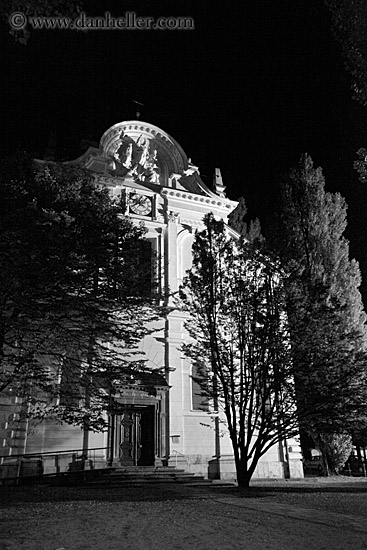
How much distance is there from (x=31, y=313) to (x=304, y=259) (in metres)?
18.2

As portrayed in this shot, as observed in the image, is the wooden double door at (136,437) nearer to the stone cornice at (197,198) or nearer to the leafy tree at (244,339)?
the leafy tree at (244,339)

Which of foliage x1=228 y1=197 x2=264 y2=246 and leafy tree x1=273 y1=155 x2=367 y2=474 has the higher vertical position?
foliage x1=228 y1=197 x2=264 y2=246

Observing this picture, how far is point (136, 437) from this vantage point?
2009 cm

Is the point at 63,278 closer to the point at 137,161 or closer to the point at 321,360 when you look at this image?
the point at 321,360

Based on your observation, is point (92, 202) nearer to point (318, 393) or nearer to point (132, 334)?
point (132, 334)

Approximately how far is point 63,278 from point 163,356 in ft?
31.1

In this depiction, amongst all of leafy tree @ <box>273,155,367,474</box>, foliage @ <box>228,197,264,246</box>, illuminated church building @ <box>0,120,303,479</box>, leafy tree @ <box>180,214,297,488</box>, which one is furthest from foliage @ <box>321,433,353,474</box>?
foliage @ <box>228,197,264,246</box>

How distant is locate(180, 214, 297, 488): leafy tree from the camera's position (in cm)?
1477

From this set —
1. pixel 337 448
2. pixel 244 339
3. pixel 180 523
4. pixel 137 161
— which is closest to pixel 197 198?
pixel 137 161

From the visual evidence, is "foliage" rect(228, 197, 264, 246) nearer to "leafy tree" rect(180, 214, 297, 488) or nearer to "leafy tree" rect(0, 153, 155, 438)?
"leafy tree" rect(180, 214, 297, 488)

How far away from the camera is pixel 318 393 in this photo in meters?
14.7

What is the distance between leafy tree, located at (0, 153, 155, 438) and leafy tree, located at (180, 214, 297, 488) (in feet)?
7.75

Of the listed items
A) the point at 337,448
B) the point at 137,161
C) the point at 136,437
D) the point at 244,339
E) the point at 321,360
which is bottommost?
the point at 337,448

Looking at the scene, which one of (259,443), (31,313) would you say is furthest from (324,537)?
(31,313)
